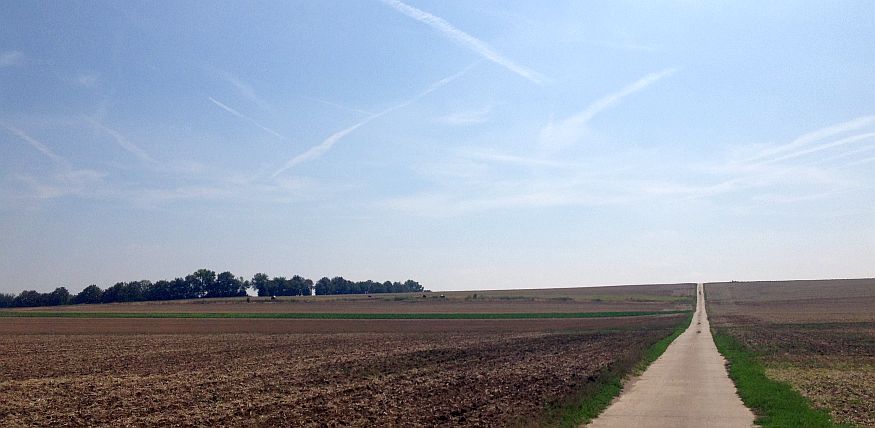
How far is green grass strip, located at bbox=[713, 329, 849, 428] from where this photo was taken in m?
17.5

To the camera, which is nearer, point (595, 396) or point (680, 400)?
point (680, 400)

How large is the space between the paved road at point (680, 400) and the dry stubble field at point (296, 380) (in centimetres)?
173

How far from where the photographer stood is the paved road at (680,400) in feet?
58.0

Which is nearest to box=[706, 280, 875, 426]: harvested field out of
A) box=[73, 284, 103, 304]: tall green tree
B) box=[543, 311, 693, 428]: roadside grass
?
box=[543, 311, 693, 428]: roadside grass

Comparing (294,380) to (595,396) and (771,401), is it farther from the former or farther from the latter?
(771,401)

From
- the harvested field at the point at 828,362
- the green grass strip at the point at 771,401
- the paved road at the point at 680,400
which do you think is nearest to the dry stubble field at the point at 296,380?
the paved road at the point at 680,400

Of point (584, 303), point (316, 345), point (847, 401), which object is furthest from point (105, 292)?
point (847, 401)

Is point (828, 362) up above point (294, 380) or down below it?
below

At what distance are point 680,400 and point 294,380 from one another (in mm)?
13290

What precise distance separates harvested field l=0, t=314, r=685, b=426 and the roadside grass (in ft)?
1.22

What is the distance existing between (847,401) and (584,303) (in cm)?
11524

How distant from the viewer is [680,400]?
69.6ft

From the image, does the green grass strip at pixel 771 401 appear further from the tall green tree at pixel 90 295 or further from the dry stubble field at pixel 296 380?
the tall green tree at pixel 90 295

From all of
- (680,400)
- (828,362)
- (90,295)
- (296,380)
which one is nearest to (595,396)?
(680,400)
